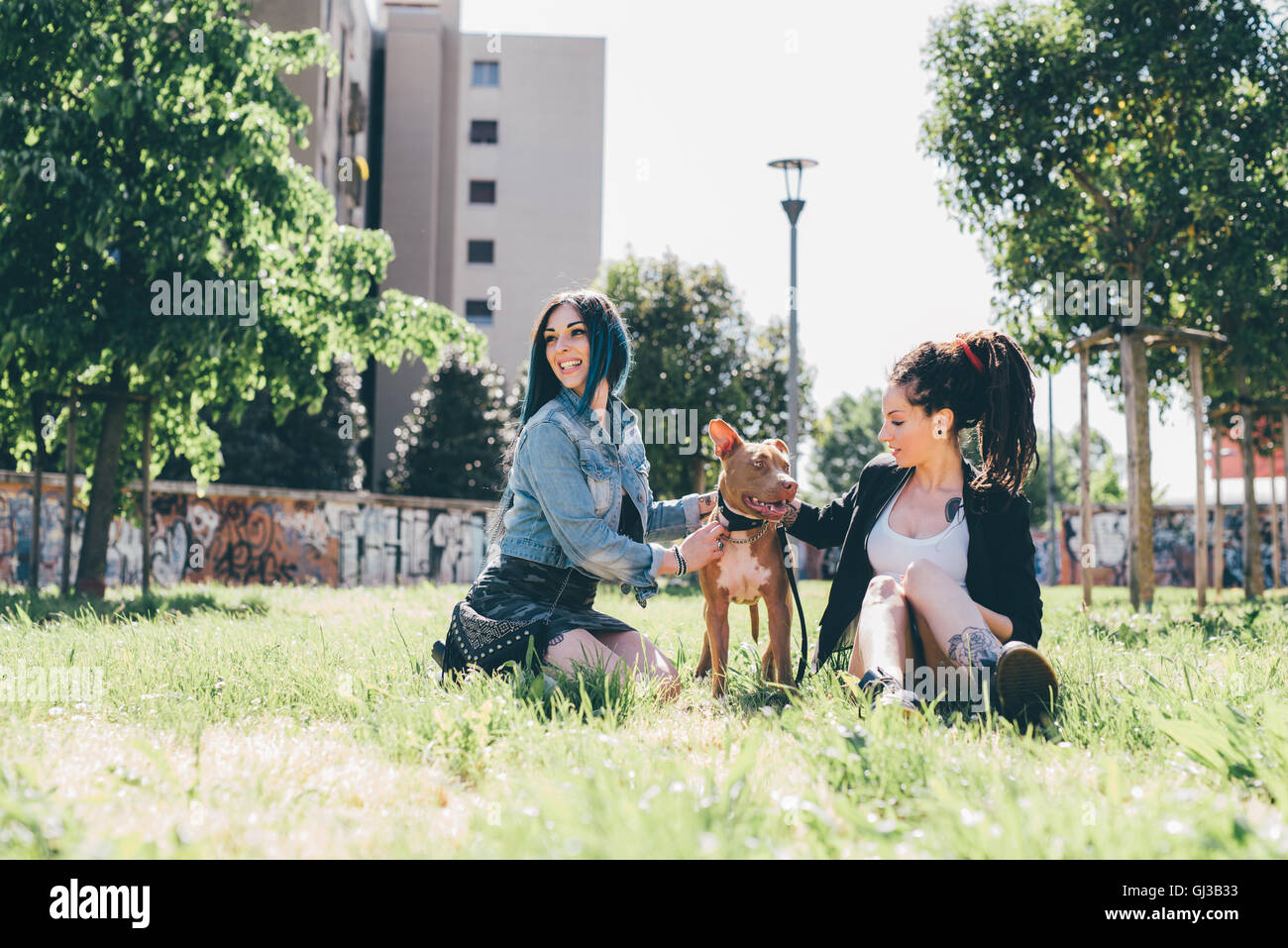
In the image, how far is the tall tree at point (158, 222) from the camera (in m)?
10.6

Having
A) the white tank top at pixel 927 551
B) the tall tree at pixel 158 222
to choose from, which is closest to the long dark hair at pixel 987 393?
the white tank top at pixel 927 551

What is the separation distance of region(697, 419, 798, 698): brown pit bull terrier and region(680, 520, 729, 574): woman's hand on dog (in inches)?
2.2

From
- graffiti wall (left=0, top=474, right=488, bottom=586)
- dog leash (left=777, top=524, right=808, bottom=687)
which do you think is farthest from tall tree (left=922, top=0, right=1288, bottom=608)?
graffiti wall (left=0, top=474, right=488, bottom=586)

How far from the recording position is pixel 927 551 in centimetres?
396

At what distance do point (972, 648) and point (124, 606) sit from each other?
25.1 ft

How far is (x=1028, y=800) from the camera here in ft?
7.46

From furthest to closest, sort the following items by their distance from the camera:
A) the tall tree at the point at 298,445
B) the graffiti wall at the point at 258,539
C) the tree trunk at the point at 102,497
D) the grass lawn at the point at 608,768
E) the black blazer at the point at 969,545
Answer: the tall tree at the point at 298,445 < the graffiti wall at the point at 258,539 < the tree trunk at the point at 102,497 < the black blazer at the point at 969,545 < the grass lawn at the point at 608,768

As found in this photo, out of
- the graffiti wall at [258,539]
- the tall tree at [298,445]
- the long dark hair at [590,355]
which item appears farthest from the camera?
the tall tree at [298,445]

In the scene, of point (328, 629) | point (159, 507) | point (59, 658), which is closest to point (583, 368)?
point (59, 658)

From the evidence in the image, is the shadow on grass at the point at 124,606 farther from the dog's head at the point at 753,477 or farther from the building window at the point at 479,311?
the building window at the point at 479,311

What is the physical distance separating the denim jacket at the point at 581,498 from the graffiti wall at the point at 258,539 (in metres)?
17.6

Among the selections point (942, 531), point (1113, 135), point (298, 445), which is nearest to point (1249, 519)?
point (1113, 135)
